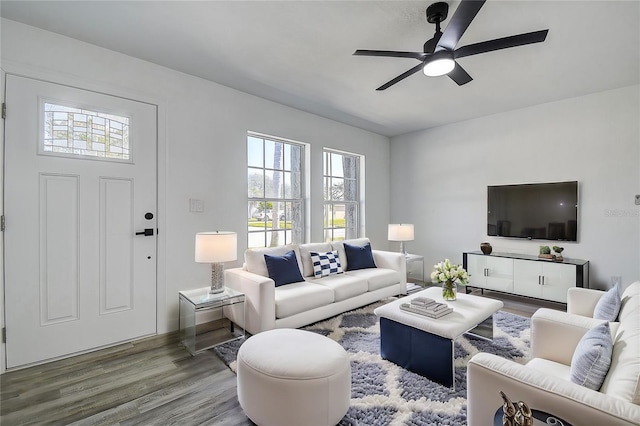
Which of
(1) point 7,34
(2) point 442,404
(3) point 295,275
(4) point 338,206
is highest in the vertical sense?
(1) point 7,34

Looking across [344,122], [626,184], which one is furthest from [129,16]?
[626,184]

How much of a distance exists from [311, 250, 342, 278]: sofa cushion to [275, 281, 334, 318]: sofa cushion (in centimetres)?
34

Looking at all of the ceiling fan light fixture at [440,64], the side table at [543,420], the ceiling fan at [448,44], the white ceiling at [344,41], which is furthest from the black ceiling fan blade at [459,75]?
the side table at [543,420]

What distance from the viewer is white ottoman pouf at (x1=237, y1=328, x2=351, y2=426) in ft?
5.13

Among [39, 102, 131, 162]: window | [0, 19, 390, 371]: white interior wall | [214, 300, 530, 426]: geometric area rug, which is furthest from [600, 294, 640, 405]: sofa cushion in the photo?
[39, 102, 131, 162]: window

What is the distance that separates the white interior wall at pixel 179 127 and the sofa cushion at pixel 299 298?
90cm

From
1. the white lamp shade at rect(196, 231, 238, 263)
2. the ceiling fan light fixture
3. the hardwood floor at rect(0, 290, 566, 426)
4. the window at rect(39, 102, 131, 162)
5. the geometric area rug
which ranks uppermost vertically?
the ceiling fan light fixture

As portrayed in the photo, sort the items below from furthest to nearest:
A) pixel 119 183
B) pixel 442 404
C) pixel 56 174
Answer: pixel 119 183
pixel 56 174
pixel 442 404

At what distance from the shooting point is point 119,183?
2756 millimetres

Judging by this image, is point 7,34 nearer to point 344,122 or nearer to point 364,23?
point 364,23

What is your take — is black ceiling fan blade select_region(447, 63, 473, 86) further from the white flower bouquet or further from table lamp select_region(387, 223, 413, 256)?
table lamp select_region(387, 223, 413, 256)

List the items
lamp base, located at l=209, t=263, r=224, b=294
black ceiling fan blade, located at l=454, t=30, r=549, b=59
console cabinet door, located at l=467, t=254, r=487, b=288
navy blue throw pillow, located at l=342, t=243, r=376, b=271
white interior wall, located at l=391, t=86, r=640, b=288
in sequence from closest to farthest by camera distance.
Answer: black ceiling fan blade, located at l=454, t=30, r=549, b=59, lamp base, located at l=209, t=263, r=224, b=294, white interior wall, located at l=391, t=86, r=640, b=288, navy blue throw pillow, located at l=342, t=243, r=376, b=271, console cabinet door, located at l=467, t=254, r=487, b=288

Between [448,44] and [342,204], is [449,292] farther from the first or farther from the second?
[342,204]

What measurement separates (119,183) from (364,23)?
255 cm
